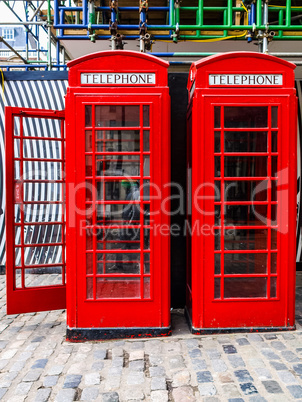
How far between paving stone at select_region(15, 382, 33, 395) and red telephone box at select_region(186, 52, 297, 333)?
5.55 feet

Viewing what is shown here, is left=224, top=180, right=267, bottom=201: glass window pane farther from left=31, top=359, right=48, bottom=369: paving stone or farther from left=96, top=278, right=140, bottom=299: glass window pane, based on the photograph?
left=31, top=359, right=48, bottom=369: paving stone

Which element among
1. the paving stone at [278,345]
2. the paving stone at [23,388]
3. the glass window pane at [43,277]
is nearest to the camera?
the paving stone at [23,388]

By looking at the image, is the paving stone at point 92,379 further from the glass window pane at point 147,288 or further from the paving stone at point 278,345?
the paving stone at point 278,345

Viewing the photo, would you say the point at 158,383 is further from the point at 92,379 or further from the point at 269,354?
the point at 269,354

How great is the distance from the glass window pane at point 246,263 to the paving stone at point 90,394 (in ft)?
5.66

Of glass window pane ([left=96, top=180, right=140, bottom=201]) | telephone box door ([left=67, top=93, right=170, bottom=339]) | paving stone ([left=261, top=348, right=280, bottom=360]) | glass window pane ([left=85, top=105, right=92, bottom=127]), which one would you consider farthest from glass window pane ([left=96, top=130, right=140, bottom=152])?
paving stone ([left=261, top=348, right=280, bottom=360])

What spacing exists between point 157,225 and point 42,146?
3.33 meters

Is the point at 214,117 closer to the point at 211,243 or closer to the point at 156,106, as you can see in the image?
the point at 156,106

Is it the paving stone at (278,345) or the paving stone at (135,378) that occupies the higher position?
the paving stone at (278,345)

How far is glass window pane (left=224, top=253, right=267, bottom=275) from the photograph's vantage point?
354 centimetres

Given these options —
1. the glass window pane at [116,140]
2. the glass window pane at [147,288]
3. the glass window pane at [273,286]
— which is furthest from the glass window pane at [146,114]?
the glass window pane at [273,286]

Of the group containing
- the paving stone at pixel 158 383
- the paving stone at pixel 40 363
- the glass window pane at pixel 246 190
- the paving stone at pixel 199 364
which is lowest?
the paving stone at pixel 40 363

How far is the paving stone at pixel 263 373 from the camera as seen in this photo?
8.96 ft

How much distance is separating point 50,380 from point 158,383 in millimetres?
899
